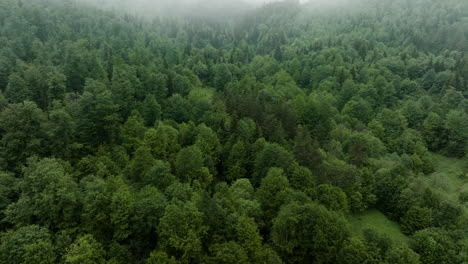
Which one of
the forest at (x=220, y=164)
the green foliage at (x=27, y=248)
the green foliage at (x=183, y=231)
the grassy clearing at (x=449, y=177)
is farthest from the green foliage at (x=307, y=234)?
the grassy clearing at (x=449, y=177)

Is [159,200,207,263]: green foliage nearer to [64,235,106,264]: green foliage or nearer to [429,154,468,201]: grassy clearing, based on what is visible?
[64,235,106,264]: green foliage

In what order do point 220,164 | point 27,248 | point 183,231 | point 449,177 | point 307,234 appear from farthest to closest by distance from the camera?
point 449,177 → point 220,164 → point 307,234 → point 183,231 → point 27,248

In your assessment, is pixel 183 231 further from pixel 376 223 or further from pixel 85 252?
pixel 376 223

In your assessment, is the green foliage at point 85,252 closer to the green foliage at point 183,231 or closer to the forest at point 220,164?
the forest at point 220,164

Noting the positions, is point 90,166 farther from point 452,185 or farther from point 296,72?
point 296,72

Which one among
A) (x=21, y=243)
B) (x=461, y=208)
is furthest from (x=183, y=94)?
(x=461, y=208)

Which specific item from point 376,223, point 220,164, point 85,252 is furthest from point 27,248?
point 376,223
